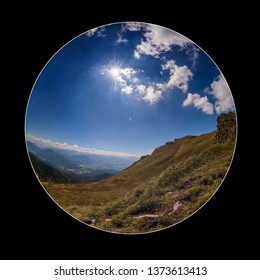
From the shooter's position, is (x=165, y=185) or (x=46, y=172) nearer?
(x=165, y=185)

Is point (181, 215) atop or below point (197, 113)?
below

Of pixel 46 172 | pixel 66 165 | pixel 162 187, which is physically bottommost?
pixel 162 187

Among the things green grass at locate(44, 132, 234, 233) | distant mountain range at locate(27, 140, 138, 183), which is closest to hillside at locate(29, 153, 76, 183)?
distant mountain range at locate(27, 140, 138, 183)

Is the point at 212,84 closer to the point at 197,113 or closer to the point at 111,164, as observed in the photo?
the point at 197,113

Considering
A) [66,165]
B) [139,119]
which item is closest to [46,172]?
[66,165]

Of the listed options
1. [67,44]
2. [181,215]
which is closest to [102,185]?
[181,215]

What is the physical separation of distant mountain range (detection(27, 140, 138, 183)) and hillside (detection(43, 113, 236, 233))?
0.42 metres

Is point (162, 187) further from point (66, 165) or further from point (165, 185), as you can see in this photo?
point (66, 165)

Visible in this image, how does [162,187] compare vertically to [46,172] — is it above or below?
below

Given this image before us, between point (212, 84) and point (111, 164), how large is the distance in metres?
3.97

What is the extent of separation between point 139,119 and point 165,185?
220 cm

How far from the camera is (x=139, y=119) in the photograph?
1209 centimetres

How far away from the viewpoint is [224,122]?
12.3 meters

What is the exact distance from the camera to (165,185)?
40.2 feet
